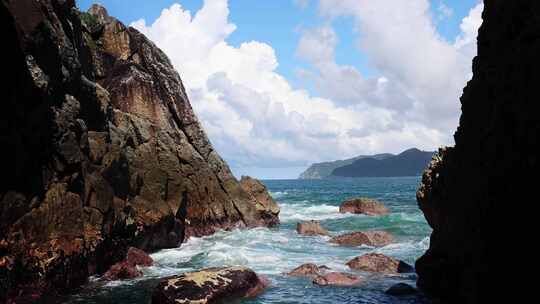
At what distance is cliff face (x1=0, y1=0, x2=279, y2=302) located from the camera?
1748 centimetres

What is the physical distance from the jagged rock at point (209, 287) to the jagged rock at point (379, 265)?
7105mm

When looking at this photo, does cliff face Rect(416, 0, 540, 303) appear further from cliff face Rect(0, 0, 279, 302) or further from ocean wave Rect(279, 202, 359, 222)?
ocean wave Rect(279, 202, 359, 222)

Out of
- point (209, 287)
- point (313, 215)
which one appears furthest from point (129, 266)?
point (313, 215)

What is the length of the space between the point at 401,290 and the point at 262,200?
98.6 feet

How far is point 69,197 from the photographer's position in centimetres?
2059

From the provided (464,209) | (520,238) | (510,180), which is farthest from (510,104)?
(464,209)

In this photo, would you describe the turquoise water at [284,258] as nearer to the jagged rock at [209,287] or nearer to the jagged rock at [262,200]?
the jagged rock at [209,287]

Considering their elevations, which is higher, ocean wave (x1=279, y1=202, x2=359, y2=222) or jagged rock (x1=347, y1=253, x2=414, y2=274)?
ocean wave (x1=279, y1=202, x2=359, y2=222)

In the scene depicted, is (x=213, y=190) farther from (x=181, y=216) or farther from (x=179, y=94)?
(x=179, y=94)

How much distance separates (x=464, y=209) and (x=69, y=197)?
52.7 feet

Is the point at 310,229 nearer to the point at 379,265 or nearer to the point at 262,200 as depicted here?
the point at 262,200

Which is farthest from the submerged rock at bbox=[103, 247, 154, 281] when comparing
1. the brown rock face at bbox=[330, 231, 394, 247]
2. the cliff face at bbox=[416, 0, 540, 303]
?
the brown rock face at bbox=[330, 231, 394, 247]

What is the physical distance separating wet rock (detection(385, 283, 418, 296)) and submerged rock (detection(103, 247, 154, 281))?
40.1 feet

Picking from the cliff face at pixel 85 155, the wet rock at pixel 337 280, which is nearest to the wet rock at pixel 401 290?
the wet rock at pixel 337 280
